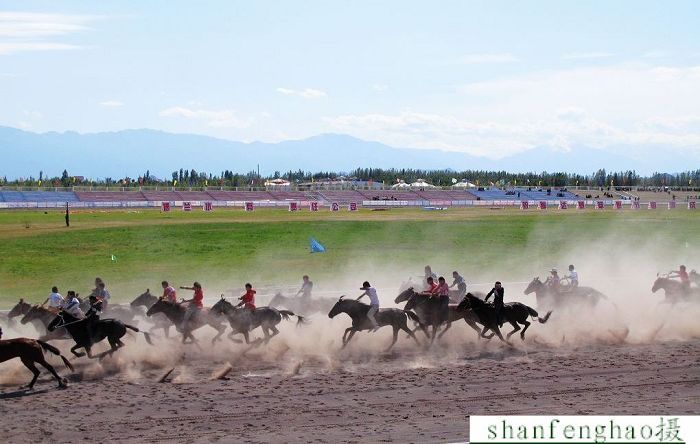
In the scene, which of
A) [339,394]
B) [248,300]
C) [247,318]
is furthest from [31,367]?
[339,394]

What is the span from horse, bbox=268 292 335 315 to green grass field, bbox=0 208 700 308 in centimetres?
1102

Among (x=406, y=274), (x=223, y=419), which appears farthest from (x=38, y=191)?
(x=223, y=419)

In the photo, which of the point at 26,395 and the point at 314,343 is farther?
the point at 314,343

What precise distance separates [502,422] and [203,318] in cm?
1065

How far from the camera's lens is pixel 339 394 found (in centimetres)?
1856

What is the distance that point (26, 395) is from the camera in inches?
725

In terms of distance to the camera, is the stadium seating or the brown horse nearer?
the brown horse

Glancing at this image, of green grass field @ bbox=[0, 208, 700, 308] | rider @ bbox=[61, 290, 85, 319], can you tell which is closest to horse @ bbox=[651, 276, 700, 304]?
green grass field @ bbox=[0, 208, 700, 308]

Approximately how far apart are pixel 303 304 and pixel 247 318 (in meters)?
3.57

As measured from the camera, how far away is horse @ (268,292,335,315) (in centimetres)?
2684

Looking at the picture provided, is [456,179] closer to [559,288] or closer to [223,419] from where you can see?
[559,288]

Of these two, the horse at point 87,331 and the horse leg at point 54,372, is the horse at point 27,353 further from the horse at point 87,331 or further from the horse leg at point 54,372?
the horse at point 87,331

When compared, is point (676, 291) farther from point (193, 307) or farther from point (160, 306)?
point (160, 306)

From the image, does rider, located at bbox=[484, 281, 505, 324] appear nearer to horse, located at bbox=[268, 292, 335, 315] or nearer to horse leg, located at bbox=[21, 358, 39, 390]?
horse, located at bbox=[268, 292, 335, 315]
